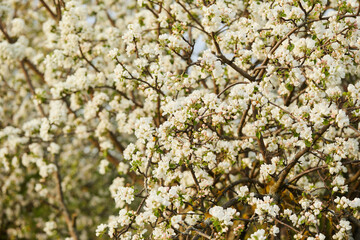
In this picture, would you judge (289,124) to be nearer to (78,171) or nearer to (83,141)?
(83,141)

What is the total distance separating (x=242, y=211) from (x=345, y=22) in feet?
11.7

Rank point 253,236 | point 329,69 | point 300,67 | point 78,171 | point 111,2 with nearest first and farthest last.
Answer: point 253,236
point 329,69
point 300,67
point 111,2
point 78,171

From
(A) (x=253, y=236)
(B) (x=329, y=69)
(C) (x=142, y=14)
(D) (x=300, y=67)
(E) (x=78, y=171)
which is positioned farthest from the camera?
(E) (x=78, y=171)

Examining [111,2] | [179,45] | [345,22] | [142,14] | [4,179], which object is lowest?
[345,22]

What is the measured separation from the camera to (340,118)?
12.0 feet

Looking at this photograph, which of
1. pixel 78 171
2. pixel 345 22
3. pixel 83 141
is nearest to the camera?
pixel 345 22

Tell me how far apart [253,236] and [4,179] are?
35.3ft

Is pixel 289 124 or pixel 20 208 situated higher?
pixel 20 208

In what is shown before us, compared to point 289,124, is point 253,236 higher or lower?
lower

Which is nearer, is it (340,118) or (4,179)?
(340,118)

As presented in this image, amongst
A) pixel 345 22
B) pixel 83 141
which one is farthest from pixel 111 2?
pixel 345 22

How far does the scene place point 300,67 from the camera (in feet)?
13.4

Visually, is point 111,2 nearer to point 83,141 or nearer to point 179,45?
point 83,141

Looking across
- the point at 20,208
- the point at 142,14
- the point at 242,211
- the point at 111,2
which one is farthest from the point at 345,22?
the point at 20,208
